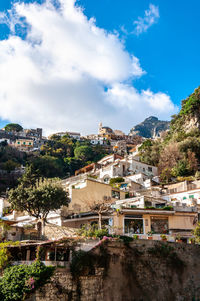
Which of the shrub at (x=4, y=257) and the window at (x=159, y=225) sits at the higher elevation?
the window at (x=159, y=225)

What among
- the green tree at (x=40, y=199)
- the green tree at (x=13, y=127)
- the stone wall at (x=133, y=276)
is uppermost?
the green tree at (x=13, y=127)

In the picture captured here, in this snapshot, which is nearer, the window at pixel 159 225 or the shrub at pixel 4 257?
the shrub at pixel 4 257

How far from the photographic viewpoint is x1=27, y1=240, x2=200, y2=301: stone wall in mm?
17516

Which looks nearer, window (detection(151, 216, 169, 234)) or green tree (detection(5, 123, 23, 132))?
window (detection(151, 216, 169, 234))

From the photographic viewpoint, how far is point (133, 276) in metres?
20.2

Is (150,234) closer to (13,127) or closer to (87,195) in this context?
(87,195)

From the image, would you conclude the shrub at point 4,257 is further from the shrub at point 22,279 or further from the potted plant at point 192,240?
the potted plant at point 192,240

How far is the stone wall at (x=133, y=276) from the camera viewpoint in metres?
17.5

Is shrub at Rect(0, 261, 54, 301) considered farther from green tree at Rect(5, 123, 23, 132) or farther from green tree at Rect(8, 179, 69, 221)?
green tree at Rect(5, 123, 23, 132)

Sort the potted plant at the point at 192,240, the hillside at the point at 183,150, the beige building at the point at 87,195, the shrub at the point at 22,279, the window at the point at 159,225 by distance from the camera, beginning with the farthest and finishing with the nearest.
A: the hillside at the point at 183,150
the beige building at the point at 87,195
the window at the point at 159,225
the potted plant at the point at 192,240
the shrub at the point at 22,279

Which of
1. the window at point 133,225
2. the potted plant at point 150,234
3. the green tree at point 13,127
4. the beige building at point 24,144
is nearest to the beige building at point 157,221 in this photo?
the window at point 133,225

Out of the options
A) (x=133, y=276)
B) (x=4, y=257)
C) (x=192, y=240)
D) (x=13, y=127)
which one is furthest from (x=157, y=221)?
(x=13, y=127)

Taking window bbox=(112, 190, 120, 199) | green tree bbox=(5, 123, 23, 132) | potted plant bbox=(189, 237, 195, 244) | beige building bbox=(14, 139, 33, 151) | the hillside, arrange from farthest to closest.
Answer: green tree bbox=(5, 123, 23, 132) → beige building bbox=(14, 139, 33, 151) → the hillside → window bbox=(112, 190, 120, 199) → potted plant bbox=(189, 237, 195, 244)

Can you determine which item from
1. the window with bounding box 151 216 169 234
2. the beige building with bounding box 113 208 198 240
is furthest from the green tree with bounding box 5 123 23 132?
the window with bounding box 151 216 169 234
